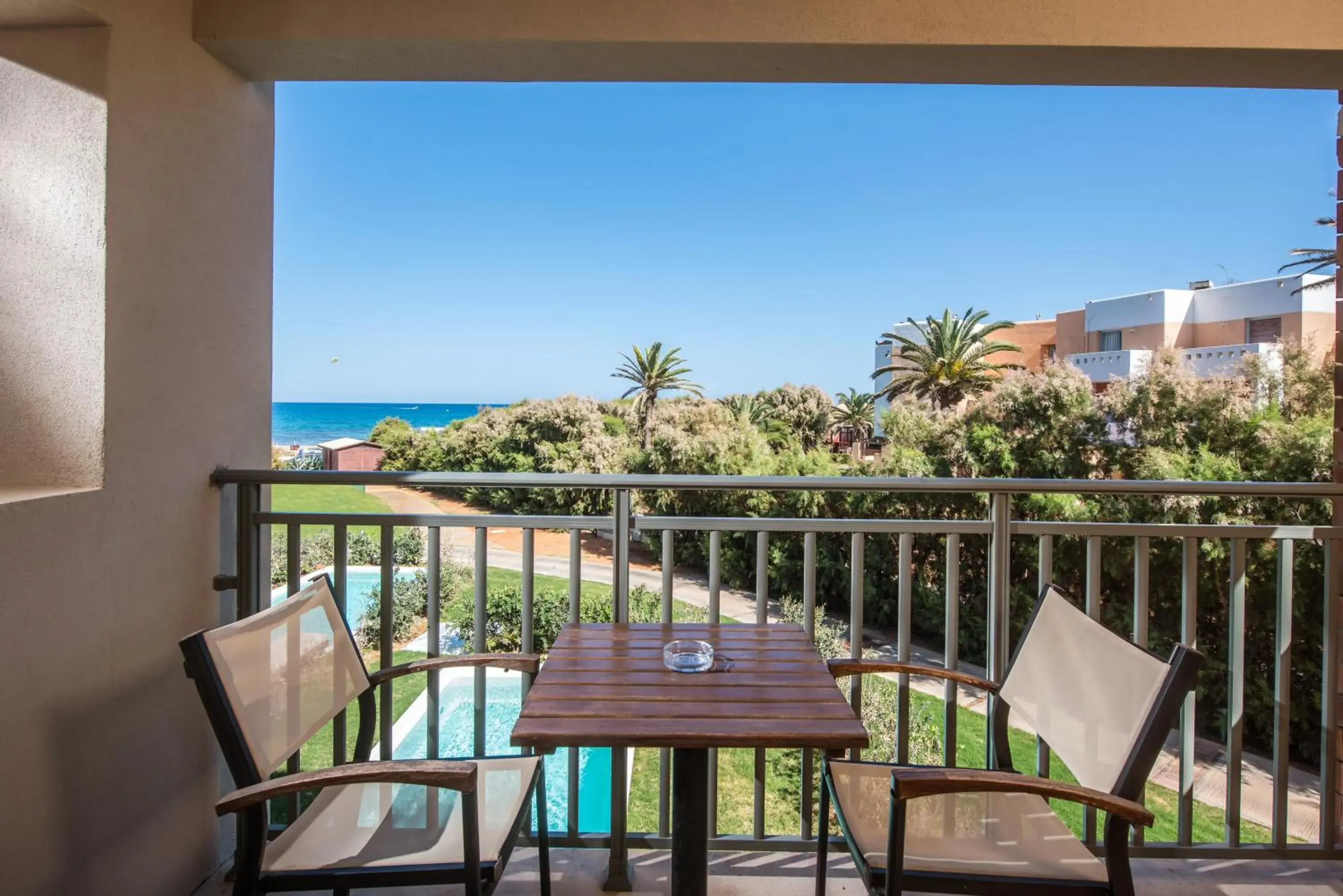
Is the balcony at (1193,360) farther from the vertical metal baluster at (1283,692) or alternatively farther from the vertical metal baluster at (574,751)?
the vertical metal baluster at (574,751)

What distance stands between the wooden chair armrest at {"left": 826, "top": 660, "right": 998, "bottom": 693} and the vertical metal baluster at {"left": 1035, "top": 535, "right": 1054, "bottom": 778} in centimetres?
28

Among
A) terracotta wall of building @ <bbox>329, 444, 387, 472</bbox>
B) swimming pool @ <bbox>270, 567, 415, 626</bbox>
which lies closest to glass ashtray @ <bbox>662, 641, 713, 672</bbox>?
swimming pool @ <bbox>270, 567, 415, 626</bbox>

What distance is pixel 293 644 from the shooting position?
5.41 ft

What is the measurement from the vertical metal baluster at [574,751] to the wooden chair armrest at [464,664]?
0.24m

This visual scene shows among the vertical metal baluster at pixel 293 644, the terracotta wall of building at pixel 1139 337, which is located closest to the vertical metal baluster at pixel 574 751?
the vertical metal baluster at pixel 293 644

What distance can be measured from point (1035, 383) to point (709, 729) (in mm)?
18853

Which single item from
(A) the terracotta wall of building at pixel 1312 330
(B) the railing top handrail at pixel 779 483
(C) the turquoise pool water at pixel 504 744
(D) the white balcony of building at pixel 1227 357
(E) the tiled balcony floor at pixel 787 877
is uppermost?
(A) the terracotta wall of building at pixel 1312 330

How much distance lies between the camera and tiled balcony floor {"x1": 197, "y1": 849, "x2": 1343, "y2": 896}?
199cm

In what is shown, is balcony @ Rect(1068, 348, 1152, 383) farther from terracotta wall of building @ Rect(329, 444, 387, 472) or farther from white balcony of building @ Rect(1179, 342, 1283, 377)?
terracotta wall of building @ Rect(329, 444, 387, 472)

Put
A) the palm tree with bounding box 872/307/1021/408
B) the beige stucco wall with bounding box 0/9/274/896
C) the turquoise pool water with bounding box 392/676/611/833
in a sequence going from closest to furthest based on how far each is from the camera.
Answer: the beige stucco wall with bounding box 0/9/274/896 → the turquoise pool water with bounding box 392/676/611/833 → the palm tree with bounding box 872/307/1021/408

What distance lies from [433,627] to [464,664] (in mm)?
355

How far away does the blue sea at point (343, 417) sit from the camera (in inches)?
1508

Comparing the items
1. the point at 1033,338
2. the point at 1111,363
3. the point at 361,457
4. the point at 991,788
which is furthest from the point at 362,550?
the point at 1033,338

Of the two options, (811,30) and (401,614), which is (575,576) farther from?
Answer: (401,614)
